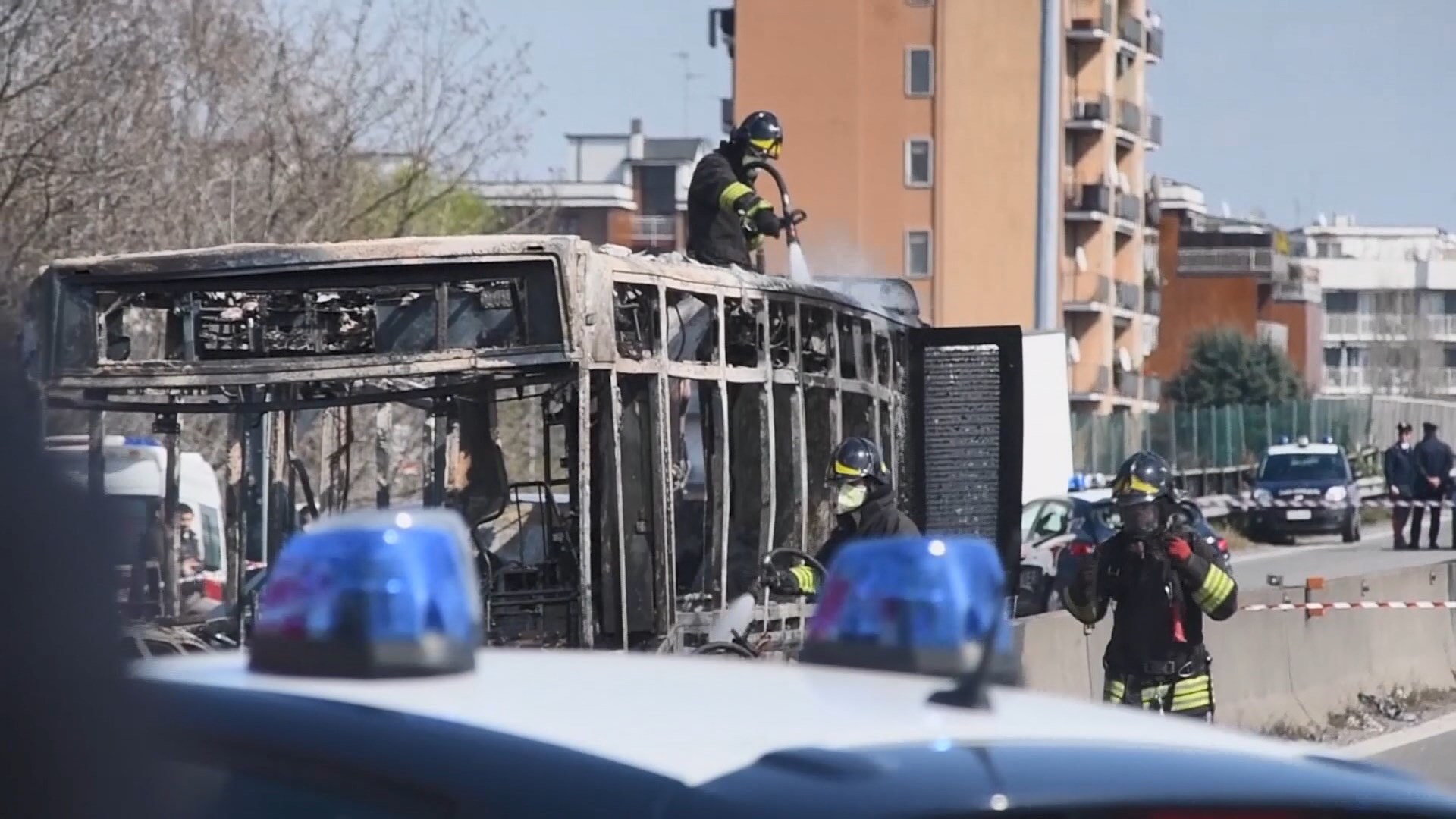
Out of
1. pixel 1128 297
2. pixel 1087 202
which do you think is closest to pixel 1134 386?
pixel 1128 297

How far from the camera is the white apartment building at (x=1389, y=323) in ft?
518

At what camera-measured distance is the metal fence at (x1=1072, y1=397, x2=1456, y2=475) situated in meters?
49.2

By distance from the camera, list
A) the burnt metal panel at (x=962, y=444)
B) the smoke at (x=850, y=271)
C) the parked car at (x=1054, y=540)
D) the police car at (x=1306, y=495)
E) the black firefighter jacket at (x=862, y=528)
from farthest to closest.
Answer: the police car at (x=1306, y=495)
the parked car at (x=1054, y=540)
the burnt metal panel at (x=962, y=444)
the smoke at (x=850, y=271)
the black firefighter jacket at (x=862, y=528)

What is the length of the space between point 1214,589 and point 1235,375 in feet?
287

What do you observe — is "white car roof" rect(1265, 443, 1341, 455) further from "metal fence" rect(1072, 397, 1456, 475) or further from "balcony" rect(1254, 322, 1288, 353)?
"balcony" rect(1254, 322, 1288, 353)

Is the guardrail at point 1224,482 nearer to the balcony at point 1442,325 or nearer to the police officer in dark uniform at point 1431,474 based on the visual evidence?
the police officer in dark uniform at point 1431,474

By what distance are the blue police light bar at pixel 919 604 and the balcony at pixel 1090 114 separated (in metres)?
Result: 74.1

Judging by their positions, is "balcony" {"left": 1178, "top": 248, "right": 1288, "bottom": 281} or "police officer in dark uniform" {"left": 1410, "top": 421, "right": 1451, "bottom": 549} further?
"balcony" {"left": 1178, "top": 248, "right": 1288, "bottom": 281}

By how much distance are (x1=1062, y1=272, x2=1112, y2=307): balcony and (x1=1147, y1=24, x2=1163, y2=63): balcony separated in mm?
10363

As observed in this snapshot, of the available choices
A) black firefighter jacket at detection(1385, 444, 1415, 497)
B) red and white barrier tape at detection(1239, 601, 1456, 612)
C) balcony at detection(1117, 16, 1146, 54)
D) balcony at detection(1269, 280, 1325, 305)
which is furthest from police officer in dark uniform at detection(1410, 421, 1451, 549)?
balcony at detection(1269, 280, 1325, 305)

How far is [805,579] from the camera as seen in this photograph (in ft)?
34.5

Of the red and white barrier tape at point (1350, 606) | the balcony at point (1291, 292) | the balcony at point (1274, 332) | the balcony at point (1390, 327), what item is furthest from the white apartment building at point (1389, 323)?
the red and white barrier tape at point (1350, 606)

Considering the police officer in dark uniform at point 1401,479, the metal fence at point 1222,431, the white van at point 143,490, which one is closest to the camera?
the white van at point 143,490

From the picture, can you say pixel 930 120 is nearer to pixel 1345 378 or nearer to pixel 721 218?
pixel 721 218
